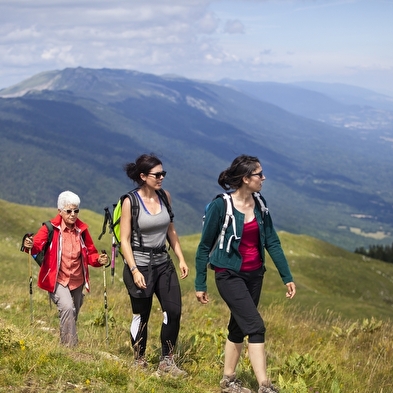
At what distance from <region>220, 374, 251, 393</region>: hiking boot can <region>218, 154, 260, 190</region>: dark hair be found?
94.0 inches

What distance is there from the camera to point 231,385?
24.3ft

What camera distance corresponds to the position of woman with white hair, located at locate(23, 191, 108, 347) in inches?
329

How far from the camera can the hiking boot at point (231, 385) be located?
7320 mm

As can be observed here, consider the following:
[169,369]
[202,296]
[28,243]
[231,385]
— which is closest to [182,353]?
[169,369]

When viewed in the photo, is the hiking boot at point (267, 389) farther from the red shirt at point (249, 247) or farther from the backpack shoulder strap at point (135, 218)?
the backpack shoulder strap at point (135, 218)

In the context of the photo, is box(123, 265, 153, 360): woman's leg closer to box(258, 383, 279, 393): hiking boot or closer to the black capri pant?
the black capri pant

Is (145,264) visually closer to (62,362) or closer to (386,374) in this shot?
(62,362)

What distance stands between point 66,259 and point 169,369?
216 centimetres

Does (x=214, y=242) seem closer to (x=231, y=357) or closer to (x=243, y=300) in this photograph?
(x=243, y=300)

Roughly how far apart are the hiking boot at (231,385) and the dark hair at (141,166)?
2.83 metres

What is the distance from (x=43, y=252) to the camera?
847 cm

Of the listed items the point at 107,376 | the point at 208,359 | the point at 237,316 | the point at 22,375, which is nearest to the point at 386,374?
the point at 208,359

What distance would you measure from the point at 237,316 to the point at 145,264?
4.80 ft

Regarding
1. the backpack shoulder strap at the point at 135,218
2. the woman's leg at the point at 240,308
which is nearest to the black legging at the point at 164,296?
the backpack shoulder strap at the point at 135,218
